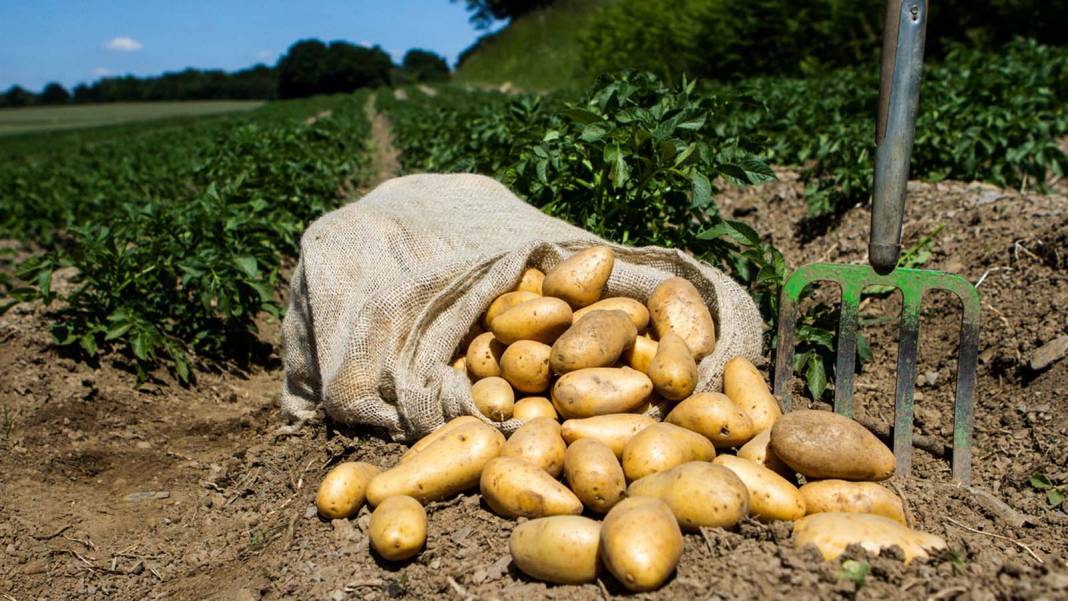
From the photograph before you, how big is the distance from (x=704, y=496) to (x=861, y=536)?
370mm

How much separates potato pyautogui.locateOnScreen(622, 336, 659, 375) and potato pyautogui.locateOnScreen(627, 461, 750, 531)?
2.49ft

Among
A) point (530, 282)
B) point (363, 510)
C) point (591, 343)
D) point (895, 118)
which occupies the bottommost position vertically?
point (363, 510)

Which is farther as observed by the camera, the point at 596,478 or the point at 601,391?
the point at 601,391

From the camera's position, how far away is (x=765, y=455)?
93.4 inches

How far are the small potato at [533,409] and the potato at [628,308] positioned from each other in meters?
0.34

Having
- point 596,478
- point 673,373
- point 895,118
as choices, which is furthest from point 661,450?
point 895,118

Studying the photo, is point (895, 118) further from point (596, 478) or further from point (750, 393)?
point (596, 478)

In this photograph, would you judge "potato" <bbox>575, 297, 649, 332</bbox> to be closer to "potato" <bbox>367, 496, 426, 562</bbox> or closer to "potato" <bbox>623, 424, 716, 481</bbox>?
"potato" <bbox>623, 424, 716, 481</bbox>

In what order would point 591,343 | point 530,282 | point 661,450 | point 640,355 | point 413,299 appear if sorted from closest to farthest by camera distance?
point 661,450 < point 591,343 < point 640,355 < point 413,299 < point 530,282

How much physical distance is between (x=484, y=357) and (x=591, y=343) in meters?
0.48

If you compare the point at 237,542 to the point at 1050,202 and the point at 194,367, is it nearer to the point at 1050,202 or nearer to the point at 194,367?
the point at 194,367

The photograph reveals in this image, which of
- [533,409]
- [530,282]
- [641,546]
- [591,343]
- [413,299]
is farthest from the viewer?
[530,282]

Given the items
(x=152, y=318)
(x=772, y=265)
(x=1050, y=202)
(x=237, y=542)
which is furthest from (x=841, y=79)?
(x=237, y=542)

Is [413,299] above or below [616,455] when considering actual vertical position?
above
